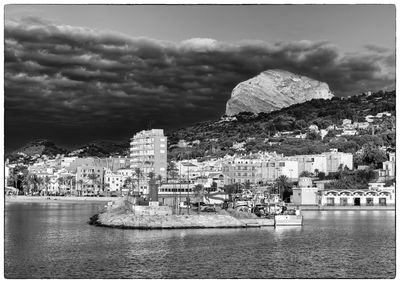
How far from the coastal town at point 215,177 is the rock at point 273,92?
3000mm

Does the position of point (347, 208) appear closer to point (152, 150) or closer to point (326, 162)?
point (326, 162)

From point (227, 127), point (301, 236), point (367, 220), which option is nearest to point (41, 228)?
point (301, 236)

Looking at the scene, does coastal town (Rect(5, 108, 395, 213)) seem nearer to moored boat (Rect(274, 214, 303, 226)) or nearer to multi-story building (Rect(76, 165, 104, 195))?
multi-story building (Rect(76, 165, 104, 195))

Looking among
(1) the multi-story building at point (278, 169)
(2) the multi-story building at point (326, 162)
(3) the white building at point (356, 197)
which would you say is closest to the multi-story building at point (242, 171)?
(1) the multi-story building at point (278, 169)

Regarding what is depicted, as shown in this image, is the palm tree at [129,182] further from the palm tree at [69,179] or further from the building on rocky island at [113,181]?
the palm tree at [69,179]

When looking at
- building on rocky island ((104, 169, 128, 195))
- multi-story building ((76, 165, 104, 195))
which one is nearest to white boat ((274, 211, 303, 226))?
building on rocky island ((104, 169, 128, 195))

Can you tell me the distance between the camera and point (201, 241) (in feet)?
53.4

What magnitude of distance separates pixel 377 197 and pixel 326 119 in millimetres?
22621

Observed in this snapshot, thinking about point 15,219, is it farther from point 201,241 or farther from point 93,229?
point 201,241

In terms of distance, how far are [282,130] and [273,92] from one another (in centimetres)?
316

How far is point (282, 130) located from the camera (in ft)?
186

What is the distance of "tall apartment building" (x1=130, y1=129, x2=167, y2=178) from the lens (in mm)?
46625

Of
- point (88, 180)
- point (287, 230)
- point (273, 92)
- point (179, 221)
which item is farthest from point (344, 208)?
point (273, 92)

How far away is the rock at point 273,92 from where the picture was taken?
4874 cm
